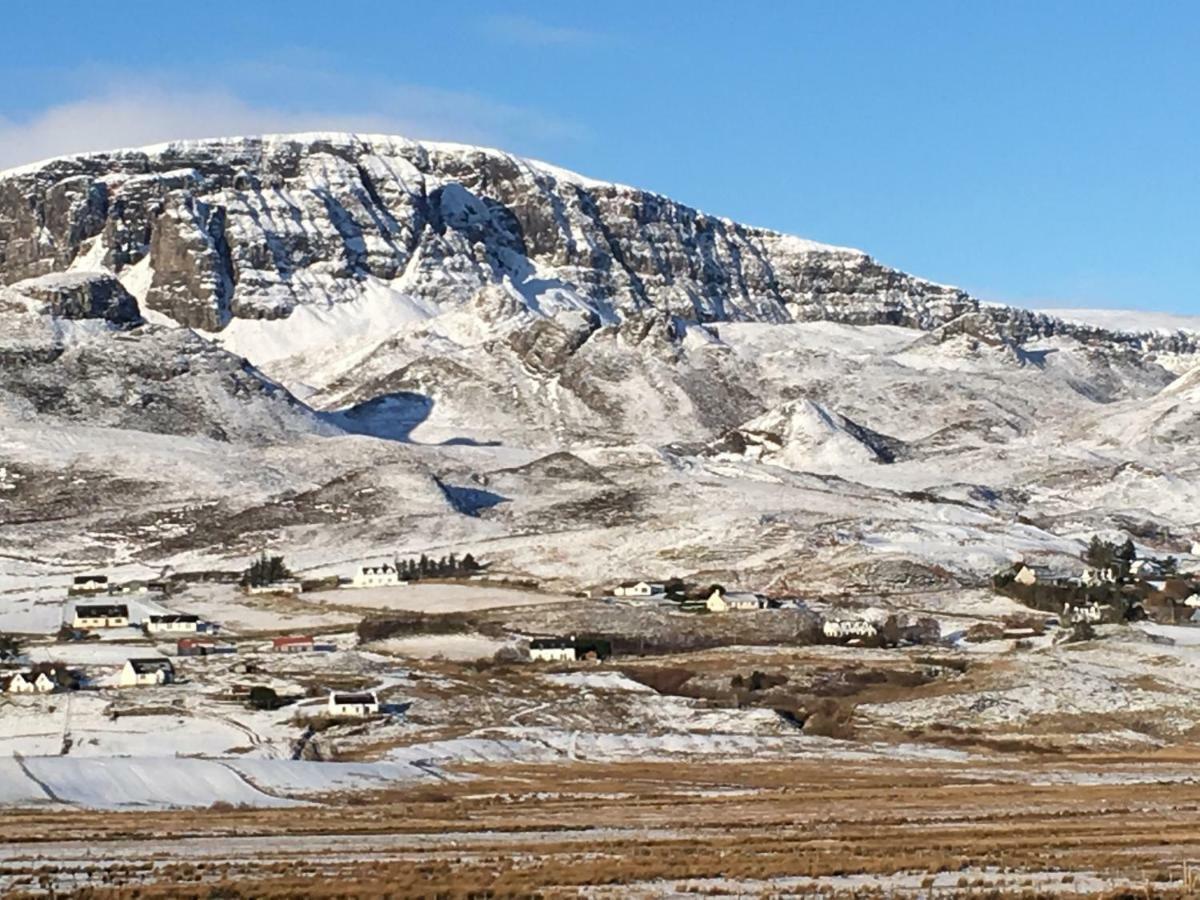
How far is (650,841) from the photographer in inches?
2057

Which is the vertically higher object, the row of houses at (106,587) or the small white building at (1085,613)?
the small white building at (1085,613)

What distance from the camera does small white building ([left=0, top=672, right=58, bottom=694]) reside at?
10400cm

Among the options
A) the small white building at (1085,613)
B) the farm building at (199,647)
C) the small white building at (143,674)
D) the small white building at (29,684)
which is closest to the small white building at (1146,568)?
the small white building at (1085,613)

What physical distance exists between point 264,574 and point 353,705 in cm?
7970

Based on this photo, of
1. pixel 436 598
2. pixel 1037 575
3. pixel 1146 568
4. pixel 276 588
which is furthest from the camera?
pixel 1146 568

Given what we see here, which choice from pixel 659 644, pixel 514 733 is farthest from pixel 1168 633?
pixel 514 733

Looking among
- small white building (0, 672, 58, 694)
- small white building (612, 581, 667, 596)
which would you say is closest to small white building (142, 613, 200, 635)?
small white building (0, 672, 58, 694)

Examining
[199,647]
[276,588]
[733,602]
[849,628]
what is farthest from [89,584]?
[849,628]

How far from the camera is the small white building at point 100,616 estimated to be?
476 ft

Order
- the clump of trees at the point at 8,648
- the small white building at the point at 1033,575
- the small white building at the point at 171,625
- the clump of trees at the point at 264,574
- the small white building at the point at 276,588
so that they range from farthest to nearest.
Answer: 1. the clump of trees at the point at 264,574
2. the small white building at the point at 276,588
3. the small white building at the point at 1033,575
4. the small white building at the point at 171,625
5. the clump of trees at the point at 8,648

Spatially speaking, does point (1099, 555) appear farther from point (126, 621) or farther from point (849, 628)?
point (126, 621)

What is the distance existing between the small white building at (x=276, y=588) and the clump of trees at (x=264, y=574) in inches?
12.8

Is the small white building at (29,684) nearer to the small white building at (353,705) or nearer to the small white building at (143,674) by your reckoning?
the small white building at (143,674)

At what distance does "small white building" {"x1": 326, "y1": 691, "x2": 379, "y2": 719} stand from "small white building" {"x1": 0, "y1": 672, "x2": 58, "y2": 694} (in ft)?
49.8
